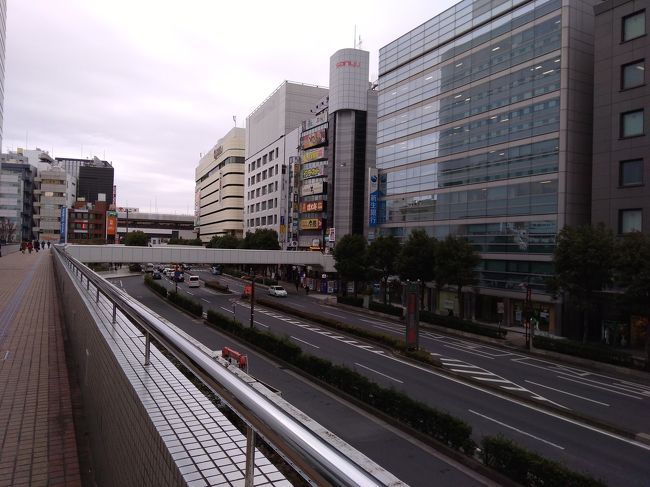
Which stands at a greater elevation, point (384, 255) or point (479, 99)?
point (479, 99)

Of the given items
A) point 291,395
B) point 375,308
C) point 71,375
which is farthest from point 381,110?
point 71,375

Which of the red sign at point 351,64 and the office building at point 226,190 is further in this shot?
the office building at point 226,190

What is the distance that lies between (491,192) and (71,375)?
39.3 m

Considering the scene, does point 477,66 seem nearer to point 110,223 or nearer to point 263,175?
point 263,175

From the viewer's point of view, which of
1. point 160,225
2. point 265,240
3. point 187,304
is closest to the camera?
point 187,304

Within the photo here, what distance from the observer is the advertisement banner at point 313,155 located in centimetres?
7818

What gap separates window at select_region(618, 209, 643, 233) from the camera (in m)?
32.6

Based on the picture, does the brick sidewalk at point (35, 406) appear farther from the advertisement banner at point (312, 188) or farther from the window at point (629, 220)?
the advertisement banner at point (312, 188)

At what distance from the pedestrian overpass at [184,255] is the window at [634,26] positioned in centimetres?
4343

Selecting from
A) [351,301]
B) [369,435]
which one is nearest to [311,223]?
[351,301]

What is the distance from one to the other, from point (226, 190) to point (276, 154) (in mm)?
33068

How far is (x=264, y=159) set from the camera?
10488 centimetres

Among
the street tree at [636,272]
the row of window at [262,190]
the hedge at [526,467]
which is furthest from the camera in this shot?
the row of window at [262,190]

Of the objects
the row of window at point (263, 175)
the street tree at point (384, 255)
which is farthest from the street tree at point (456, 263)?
the row of window at point (263, 175)
